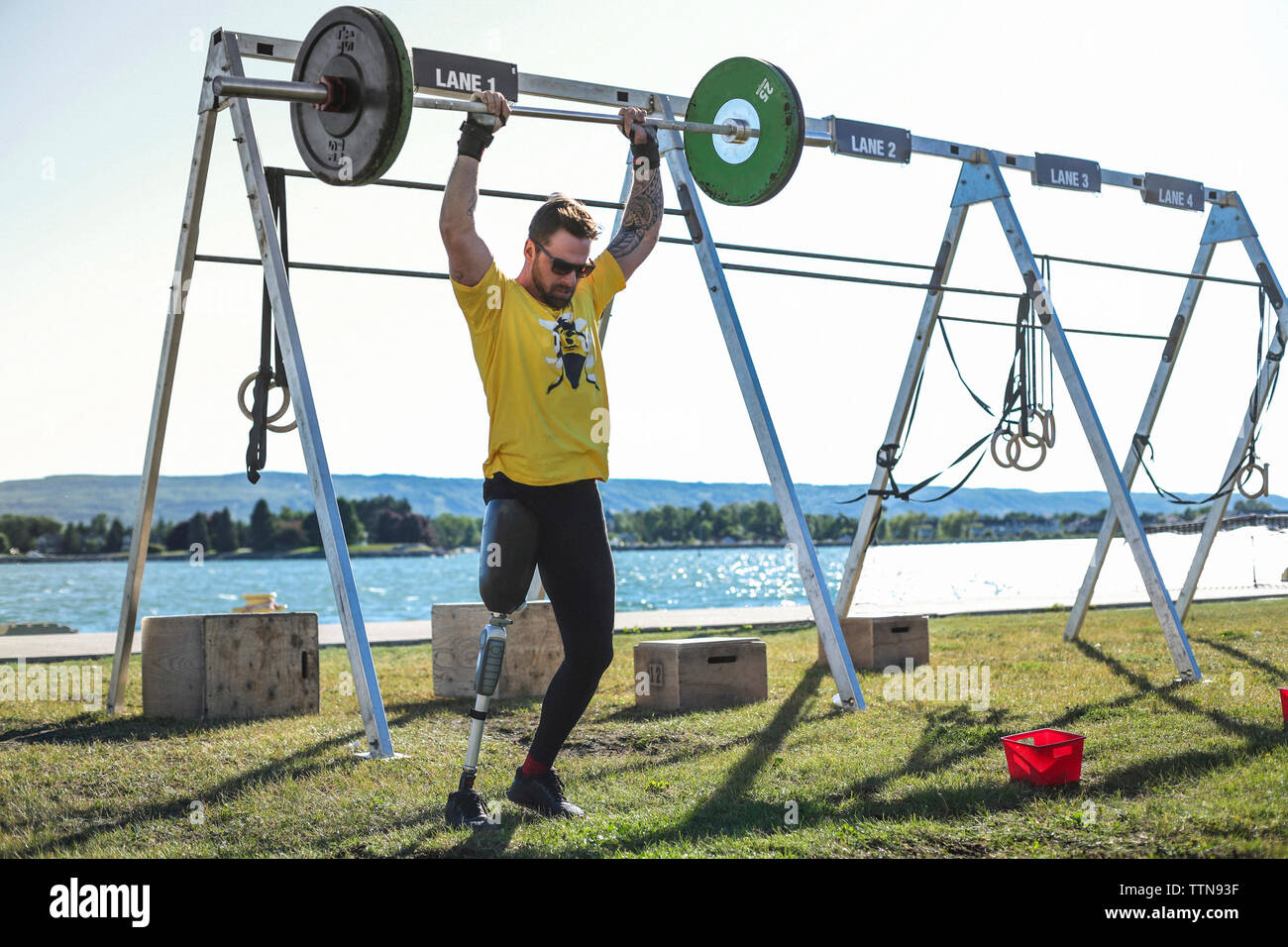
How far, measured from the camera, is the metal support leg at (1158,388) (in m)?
7.18

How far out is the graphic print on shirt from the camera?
307 centimetres

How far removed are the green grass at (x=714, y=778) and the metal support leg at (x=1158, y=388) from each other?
4.87 feet

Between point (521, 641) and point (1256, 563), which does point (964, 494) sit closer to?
point (1256, 563)

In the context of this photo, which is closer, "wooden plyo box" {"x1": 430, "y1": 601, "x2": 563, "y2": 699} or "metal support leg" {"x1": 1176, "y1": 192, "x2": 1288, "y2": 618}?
"wooden plyo box" {"x1": 430, "y1": 601, "x2": 563, "y2": 699}

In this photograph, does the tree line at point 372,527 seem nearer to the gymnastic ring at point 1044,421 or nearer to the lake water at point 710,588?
the lake water at point 710,588

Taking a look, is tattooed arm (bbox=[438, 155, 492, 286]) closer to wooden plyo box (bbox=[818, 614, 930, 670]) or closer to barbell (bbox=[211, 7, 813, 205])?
barbell (bbox=[211, 7, 813, 205])

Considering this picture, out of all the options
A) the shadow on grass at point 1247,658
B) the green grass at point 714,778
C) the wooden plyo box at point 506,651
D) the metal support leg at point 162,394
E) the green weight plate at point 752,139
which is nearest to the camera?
the green grass at point 714,778

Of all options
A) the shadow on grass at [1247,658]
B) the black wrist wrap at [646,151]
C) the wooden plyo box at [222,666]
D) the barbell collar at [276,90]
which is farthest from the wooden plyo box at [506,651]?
the shadow on grass at [1247,658]

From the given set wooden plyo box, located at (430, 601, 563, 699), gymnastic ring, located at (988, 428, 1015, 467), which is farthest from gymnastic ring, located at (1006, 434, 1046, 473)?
wooden plyo box, located at (430, 601, 563, 699)

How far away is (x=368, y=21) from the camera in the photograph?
10.2 ft

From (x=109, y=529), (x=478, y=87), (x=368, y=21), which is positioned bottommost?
(x=109, y=529)

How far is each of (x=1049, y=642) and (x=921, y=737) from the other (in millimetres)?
3682

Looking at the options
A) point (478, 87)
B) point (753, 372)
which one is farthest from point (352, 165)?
point (753, 372)

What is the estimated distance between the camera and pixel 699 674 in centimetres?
519
